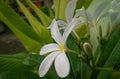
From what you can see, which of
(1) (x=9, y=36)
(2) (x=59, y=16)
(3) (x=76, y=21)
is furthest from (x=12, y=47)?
(3) (x=76, y=21)

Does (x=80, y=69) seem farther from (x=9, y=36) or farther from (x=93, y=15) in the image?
(x=9, y=36)

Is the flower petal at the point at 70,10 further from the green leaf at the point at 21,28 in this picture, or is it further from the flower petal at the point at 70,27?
the green leaf at the point at 21,28

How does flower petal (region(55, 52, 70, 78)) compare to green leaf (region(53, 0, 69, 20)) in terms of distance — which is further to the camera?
green leaf (region(53, 0, 69, 20))

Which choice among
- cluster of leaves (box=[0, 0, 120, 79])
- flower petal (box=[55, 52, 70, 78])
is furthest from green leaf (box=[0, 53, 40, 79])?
flower petal (box=[55, 52, 70, 78])

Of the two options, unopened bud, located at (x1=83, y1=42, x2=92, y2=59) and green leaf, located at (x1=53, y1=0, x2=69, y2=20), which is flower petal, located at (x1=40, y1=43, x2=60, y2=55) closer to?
unopened bud, located at (x1=83, y1=42, x2=92, y2=59)

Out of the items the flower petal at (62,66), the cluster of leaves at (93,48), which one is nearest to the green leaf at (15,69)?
the cluster of leaves at (93,48)

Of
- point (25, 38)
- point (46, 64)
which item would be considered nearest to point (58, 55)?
point (46, 64)

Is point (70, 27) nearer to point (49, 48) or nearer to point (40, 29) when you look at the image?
point (49, 48)
